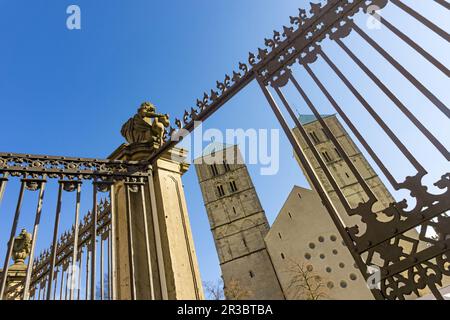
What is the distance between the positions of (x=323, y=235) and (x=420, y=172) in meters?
26.6

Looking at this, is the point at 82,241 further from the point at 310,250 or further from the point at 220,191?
the point at 220,191

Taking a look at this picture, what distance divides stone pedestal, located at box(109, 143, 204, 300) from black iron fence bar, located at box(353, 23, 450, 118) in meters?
2.25

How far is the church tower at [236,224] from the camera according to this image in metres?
29.0

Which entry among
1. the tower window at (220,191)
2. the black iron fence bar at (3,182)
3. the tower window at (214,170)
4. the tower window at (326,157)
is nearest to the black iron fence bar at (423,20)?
the black iron fence bar at (3,182)

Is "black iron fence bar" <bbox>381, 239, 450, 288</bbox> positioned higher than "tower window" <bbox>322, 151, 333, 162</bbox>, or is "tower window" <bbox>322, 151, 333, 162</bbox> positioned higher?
"tower window" <bbox>322, 151, 333, 162</bbox>

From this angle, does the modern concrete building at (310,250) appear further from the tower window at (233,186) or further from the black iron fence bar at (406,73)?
the black iron fence bar at (406,73)

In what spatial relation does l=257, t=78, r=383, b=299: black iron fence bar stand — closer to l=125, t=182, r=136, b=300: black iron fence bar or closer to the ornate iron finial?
l=125, t=182, r=136, b=300: black iron fence bar

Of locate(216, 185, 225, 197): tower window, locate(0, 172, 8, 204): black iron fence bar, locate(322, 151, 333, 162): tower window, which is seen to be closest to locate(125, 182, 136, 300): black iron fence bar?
locate(0, 172, 8, 204): black iron fence bar

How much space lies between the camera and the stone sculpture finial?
11.6 feet

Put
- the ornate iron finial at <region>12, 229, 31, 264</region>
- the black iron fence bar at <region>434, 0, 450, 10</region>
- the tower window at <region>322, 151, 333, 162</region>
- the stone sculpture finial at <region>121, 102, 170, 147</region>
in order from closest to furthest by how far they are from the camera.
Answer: the black iron fence bar at <region>434, 0, 450, 10</region> → the stone sculpture finial at <region>121, 102, 170, 147</region> → the ornate iron finial at <region>12, 229, 31, 264</region> → the tower window at <region>322, 151, 333, 162</region>

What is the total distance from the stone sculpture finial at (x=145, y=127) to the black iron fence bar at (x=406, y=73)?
227cm

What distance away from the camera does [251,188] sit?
126ft
